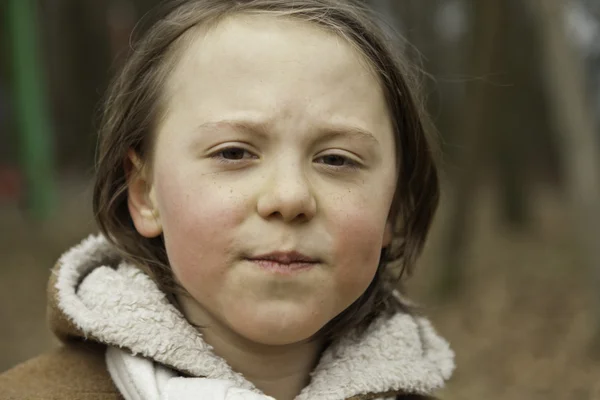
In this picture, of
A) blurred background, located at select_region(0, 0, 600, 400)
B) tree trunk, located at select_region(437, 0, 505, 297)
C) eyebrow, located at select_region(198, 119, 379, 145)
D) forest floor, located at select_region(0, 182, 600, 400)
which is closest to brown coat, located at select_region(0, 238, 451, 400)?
eyebrow, located at select_region(198, 119, 379, 145)

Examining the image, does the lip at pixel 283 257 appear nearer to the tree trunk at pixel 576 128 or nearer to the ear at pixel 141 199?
the ear at pixel 141 199

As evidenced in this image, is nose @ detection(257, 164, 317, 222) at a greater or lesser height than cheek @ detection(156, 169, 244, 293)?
greater

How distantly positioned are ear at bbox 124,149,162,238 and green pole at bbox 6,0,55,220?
6.57 meters

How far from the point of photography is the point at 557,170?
14.6 meters

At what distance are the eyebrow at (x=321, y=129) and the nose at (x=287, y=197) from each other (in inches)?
4.0

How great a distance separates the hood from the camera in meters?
1.81

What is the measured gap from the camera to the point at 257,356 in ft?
6.28

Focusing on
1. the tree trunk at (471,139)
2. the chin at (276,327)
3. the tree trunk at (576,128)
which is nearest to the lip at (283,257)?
the chin at (276,327)

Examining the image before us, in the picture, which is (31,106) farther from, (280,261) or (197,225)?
(280,261)

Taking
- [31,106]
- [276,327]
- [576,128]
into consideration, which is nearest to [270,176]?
[276,327]

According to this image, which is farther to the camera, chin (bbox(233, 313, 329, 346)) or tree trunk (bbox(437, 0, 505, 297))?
tree trunk (bbox(437, 0, 505, 297))

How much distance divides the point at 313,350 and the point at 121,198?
0.67 metres

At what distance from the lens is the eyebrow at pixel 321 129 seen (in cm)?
175

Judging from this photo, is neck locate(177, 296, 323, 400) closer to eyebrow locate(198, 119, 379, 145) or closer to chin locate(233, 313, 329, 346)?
chin locate(233, 313, 329, 346)
